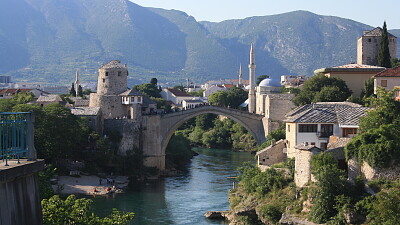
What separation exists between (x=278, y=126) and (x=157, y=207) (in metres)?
25.3

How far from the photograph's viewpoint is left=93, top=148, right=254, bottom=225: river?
40.3 meters

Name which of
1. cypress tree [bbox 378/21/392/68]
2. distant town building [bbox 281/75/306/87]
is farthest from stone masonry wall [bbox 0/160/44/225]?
distant town building [bbox 281/75/306/87]

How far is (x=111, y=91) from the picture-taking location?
63.9 metres

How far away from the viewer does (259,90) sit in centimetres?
8269

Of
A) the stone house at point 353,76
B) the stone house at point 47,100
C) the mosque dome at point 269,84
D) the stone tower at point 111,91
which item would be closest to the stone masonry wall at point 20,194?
the stone house at point 353,76

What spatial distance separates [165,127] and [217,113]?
6.85 metres

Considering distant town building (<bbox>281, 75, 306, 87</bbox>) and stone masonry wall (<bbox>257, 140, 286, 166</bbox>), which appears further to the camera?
distant town building (<bbox>281, 75, 306, 87</bbox>)

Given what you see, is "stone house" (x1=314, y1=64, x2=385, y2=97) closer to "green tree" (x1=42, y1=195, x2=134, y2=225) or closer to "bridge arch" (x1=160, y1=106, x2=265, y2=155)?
"bridge arch" (x1=160, y1=106, x2=265, y2=155)

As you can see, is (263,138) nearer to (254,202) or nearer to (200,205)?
(200,205)

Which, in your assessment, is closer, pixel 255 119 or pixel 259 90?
pixel 255 119

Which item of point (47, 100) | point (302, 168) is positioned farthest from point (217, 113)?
point (302, 168)

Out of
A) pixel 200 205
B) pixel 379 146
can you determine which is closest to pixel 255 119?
pixel 200 205

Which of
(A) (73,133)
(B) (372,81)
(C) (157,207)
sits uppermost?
(B) (372,81)

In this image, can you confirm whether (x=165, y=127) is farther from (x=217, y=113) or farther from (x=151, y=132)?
(x=217, y=113)
